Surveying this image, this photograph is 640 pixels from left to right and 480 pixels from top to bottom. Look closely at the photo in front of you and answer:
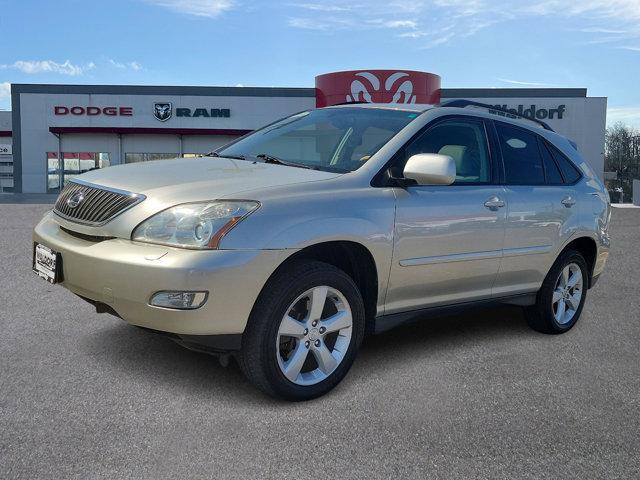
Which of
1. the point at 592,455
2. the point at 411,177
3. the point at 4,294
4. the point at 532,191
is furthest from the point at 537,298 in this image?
the point at 4,294

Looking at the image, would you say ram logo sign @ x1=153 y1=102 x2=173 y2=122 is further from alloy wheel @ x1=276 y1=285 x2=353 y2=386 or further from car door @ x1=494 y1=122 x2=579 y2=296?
alloy wheel @ x1=276 y1=285 x2=353 y2=386

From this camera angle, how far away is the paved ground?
2.71m

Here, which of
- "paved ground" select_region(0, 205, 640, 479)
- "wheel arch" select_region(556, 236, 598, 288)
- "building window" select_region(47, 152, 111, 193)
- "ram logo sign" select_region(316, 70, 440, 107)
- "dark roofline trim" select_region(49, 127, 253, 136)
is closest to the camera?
"paved ground" select_region(0, 205, 640, 479)

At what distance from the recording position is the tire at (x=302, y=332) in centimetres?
322

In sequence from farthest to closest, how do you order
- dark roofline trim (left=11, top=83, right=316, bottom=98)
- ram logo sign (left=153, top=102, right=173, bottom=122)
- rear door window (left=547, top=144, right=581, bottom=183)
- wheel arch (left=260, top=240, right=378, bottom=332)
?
ram logo sign (left=153, top=102, right=173, bottom=122), dark roofline trim (left=11, top=83, right=316, bottom=98), rear door window (left=547, top=144, right=581, bottom=183), wheel arch (left=260, top=240, right=378, bottom=332)

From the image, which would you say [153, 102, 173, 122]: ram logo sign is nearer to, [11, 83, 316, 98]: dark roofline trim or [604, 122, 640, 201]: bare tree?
[11, 83, 316, 98]: dark roofline trim

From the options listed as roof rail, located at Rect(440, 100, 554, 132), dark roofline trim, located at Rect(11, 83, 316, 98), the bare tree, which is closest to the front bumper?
Answer: roof rail, located at Rect(440, 100, 554, 132)

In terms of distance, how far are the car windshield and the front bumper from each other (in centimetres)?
96

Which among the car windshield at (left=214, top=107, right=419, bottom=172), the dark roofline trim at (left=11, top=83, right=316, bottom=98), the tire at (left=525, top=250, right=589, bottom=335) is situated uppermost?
the dark roofline trim at (left=11, top=83, right=316, bottom=98)

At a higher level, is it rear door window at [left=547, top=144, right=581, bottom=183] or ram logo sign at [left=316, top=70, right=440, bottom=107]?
ram logo sign at [left=316, top=70, right=440, bottom=107]

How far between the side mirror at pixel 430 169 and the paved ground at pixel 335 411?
47.3 inches

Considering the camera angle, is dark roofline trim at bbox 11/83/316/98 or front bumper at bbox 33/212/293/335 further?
dark roofline trim at bbox 11/83/316/98

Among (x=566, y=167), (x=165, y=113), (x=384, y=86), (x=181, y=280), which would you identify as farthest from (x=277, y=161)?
(x=165, y=113)

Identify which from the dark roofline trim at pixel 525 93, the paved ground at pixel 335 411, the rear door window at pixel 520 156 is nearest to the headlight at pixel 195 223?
the paved ground at pixel 335 411
